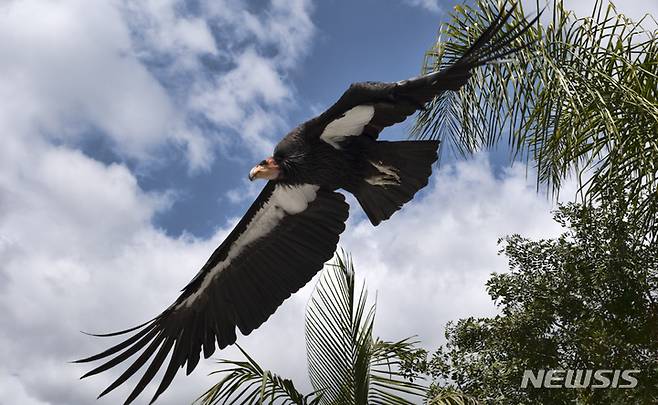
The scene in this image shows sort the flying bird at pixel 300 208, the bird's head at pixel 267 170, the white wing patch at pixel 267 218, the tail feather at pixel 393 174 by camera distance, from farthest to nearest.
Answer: the white wing patch at pixel 267 218 → the bird's head at pixel 267 170 → the tail feather at pixel 393 174 → the flying bird at pixel 300 208

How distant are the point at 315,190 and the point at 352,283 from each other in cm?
63

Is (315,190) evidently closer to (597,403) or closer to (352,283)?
(352,283)

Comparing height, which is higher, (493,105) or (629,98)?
(493,105)

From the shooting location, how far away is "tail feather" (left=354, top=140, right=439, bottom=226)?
4.20 metres

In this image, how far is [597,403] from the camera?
747cm

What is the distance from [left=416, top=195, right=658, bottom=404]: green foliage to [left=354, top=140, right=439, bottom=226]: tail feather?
149 inches

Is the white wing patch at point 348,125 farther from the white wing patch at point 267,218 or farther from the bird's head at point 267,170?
the white wing patch at point 267,218

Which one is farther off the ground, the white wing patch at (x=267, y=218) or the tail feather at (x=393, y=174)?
the white wing patch at (x=267, y=218)

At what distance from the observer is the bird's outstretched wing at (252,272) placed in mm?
4465

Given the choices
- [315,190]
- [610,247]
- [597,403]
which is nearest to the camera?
[315,190]

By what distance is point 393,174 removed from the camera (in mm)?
4270

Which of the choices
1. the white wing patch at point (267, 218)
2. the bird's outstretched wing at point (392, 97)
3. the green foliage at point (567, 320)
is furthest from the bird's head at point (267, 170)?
the green foliage at point (567, 320)

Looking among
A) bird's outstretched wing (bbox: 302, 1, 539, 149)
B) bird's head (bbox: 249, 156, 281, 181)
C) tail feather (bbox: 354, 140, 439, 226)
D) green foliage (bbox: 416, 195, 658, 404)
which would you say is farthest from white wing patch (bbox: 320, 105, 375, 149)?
green foliage (bbox: 416, 195, 658, 404)

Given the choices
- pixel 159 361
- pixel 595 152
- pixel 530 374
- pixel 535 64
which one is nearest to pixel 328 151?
pixel 159 361
